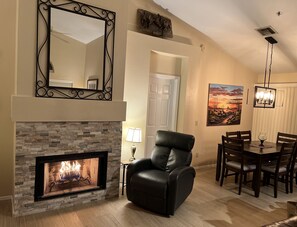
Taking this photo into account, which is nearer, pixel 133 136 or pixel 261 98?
pixel 133 136

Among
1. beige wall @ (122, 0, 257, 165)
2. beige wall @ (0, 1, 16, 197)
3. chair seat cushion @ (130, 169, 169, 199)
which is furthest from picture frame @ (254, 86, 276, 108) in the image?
beige wall @ (0, 1, 16, 197)

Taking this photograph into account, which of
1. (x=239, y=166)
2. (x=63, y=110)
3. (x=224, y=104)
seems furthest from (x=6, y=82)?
(x=224, y=104)

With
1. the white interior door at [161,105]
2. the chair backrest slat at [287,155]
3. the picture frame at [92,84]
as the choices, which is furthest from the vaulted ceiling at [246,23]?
the picture frame at [92,84]

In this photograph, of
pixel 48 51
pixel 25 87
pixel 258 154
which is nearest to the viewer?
pixel 25 87

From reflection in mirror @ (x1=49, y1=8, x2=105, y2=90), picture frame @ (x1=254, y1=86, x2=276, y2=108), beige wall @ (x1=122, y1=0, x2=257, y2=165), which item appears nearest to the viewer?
reflection in mirror @ (x1=49, y1=8, x2=105, y2=90)

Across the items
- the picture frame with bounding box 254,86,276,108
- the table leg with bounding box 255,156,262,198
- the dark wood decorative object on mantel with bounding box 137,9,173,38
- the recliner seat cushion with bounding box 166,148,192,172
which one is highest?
the dark wood decorative object on mantel with bounding box 137,9,173,38

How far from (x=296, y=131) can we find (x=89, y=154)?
490 centimetres

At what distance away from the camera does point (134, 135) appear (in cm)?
427

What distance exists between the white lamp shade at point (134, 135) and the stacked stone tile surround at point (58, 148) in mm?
349

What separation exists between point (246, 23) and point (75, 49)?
10.1ft

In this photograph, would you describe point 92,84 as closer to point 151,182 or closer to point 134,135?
point 134,135

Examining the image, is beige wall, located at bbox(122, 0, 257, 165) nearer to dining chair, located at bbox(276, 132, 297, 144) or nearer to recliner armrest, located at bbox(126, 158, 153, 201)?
recliner armrest, located at bbox(126, 158, 153, 201)

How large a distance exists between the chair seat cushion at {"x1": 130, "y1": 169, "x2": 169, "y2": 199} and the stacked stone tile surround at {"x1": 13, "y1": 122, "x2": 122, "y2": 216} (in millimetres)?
532

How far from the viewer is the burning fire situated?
362 cm
